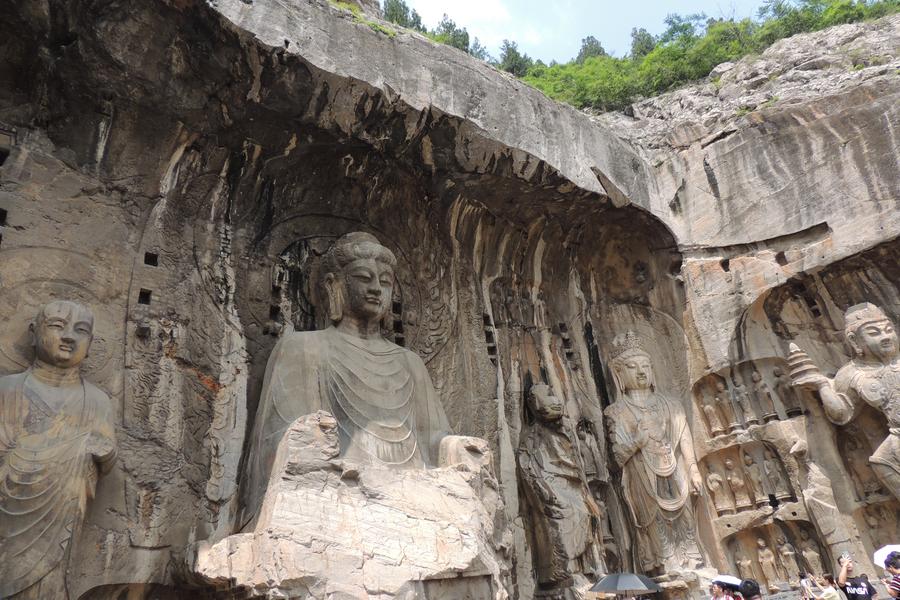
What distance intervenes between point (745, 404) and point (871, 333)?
127 centimetres

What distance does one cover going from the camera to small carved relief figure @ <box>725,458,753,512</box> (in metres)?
6.65

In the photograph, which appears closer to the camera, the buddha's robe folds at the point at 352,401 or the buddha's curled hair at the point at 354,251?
the buddha's robe folds at the point at 352,401

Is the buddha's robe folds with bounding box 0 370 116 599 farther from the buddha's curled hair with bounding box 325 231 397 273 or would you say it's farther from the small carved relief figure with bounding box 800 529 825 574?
the small carved relief figure with bounding box 800 529 825 574

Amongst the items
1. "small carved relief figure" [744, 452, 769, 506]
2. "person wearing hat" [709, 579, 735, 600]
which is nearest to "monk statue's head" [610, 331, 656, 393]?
"small carved relief figure" [744, 452, 769, 506]

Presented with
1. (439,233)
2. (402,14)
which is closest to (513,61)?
(402,14)

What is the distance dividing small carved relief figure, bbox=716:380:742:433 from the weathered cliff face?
0.23 ft

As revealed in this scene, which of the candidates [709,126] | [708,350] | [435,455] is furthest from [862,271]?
[435,455]

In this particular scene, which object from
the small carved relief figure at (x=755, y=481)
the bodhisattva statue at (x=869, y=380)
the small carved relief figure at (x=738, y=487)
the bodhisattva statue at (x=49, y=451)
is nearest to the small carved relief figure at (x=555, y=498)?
the small carved relief figure at (x=738, y=487)

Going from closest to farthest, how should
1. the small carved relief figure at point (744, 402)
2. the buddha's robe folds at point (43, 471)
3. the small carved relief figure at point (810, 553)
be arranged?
the buddha's robe folds at point (43, 471) → the small carved relief figure at point (810, 553) → the small carved relief figure at point (744, 402)

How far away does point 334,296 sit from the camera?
5.85 m

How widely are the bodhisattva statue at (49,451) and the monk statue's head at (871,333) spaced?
609 centimetres

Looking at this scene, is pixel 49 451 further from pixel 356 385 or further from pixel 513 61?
pixel 513 61

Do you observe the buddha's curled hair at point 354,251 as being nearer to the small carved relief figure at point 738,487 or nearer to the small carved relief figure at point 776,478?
the small carved relief figure at point 738,487

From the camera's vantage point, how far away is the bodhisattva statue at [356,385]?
4.79m
